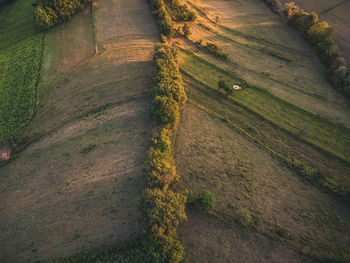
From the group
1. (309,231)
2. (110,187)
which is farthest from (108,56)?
Result: (309,231)

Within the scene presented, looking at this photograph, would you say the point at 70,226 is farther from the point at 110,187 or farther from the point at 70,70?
the point at 70,70

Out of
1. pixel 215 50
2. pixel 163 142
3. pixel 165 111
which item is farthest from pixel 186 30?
pixel 163 142

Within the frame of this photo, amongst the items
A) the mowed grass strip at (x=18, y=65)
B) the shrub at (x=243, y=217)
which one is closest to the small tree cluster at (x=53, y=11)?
the mowed grass strip at (x=18, y=65)

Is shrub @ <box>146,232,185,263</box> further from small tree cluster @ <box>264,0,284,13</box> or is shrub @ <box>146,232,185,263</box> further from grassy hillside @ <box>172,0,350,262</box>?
small tree cluster @ <box>264,0,284,13</box>

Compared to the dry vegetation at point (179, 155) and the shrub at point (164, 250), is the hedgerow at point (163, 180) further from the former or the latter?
the dry vegetation at point (179, 155)

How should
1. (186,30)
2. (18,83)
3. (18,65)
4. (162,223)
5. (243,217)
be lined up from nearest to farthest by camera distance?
(162,223) → (243,217) → (18,83) → (18,65) → (186,30)

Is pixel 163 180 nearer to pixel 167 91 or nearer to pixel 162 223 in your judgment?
pixel 162 223
